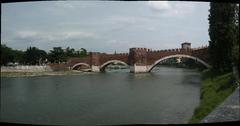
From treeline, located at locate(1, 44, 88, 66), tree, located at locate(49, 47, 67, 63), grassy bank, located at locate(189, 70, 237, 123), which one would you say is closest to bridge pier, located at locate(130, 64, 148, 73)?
grassy bank, located at locate(189, 70, 237, 123)

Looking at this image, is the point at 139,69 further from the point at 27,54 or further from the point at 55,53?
the point at 27,54

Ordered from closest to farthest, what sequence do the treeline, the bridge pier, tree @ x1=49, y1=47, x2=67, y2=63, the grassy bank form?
the treeline, tree @ x1=49, y1=47, x2=67, y2=63, the grassy bank, the bridge pier

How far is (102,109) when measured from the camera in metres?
6.96

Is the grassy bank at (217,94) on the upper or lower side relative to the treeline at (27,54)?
lower

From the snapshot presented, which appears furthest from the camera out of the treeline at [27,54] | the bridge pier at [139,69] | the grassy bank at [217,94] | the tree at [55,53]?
the bridge pier at [139,69]

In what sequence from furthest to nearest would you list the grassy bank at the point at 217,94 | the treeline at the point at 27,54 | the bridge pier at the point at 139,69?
the bridge pier at the point at 139,69 < the grassy bank at the point at 217,94 < the treeline at the point at 27,54

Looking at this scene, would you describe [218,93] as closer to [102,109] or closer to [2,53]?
[102,109]

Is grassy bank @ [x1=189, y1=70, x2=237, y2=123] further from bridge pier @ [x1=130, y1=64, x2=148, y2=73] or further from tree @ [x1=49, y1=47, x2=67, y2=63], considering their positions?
bridge pier @ [x1=130, y1=64, x2=148, y2=73]

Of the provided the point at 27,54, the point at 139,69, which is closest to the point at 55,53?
the point at 27,54

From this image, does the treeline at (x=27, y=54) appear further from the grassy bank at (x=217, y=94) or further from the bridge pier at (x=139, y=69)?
the bridge pier at (x=139, y=69)

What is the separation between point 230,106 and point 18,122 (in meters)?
4.04

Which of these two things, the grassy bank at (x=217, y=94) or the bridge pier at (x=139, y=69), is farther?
the bridge pier at (x=139, y=69)

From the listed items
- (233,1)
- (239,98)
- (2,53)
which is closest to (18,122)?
(2,53)

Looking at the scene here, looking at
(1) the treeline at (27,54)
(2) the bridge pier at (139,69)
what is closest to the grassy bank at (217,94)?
(1) the treeline at (27,54)
